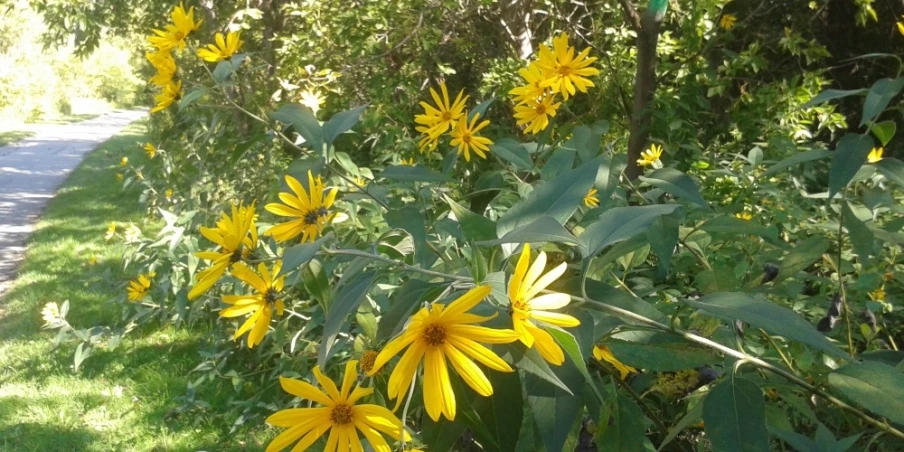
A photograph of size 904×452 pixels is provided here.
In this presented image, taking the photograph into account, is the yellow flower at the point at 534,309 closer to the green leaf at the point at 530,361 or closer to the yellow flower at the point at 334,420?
the green leaf at the point at 530,361

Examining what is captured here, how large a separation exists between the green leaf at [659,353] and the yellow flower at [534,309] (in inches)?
5.6

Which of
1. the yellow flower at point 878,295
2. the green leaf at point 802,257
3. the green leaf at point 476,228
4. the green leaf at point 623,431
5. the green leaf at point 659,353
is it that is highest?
the green leaf at point 476,228

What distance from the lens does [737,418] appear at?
0.67 m

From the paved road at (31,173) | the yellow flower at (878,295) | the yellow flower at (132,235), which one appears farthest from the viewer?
the paved road at (31,173)

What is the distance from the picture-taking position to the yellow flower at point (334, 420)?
723mm

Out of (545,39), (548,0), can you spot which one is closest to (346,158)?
(548,0)

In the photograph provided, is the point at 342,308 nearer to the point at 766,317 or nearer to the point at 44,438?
the point at 766,317

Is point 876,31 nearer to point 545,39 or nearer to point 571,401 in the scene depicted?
point 545,39

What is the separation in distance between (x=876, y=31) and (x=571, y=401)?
13.0ft

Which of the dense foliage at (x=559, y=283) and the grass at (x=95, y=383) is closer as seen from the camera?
the dense foliage at (x=559, y=283)

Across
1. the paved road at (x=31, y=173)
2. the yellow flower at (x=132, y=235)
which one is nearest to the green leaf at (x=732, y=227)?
the yellow flower at (x=132, y=235)

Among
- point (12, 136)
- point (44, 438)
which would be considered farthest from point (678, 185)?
point (12, 136)

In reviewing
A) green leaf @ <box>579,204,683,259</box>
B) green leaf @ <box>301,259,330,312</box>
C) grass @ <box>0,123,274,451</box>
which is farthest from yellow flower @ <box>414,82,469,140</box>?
grass @ <box>0,123,274,451</box>

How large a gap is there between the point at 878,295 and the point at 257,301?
1.34 m
